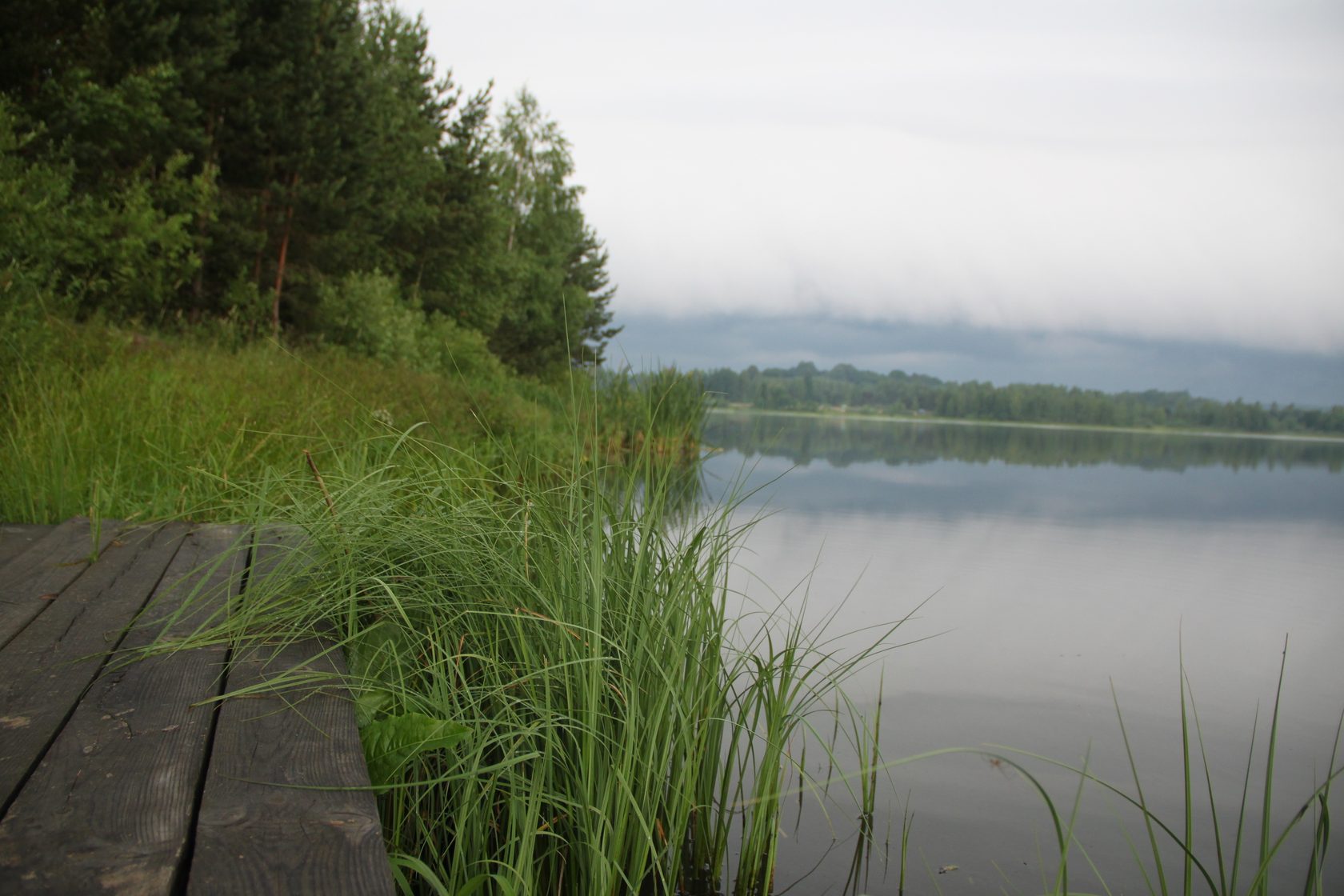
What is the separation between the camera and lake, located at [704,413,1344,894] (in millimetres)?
2656

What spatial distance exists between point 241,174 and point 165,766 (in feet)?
49.5

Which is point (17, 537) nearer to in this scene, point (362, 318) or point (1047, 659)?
point (1047, 659)

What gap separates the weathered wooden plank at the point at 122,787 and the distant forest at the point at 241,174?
430 centimetres

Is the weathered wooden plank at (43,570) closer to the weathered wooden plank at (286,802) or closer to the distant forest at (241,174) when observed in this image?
the weathered wooden plank at (286,802)

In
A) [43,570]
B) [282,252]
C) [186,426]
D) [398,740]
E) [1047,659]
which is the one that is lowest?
[1047,659]

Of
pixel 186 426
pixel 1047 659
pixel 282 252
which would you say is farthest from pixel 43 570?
pixel 282 252

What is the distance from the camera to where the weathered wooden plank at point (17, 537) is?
2.63 metres

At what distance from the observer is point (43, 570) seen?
2.34 meters

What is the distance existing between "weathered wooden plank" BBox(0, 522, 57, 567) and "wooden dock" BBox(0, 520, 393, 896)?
2.27 feet

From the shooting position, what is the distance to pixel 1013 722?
3703 mm

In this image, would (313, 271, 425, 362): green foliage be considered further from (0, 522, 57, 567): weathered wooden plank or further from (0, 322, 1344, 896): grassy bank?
(0, 322, 1344, 896): grassy bank

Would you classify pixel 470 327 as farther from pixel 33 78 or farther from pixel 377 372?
pixel 377 372

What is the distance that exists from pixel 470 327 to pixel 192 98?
1209cm

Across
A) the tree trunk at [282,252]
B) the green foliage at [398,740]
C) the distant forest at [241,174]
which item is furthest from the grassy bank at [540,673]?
the tree trunk at [282,252]
